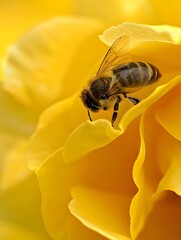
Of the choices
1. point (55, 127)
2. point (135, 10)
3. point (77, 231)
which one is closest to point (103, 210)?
point (77, 231)

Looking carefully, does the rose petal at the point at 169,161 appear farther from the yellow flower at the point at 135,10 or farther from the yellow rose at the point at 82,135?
the yellow flower at the point at 135,10

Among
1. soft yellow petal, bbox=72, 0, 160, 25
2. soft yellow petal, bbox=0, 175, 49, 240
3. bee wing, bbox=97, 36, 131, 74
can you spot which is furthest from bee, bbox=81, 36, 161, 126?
soft yellow petal, bbox=0, 175, 49, 240

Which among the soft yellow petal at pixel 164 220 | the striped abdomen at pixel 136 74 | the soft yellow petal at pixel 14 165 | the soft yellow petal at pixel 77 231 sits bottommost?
the soft yellow petal at pixel 164 220

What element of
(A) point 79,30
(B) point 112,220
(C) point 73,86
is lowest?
(B) point 112,220

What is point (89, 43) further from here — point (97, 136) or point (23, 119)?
point (97, 136)

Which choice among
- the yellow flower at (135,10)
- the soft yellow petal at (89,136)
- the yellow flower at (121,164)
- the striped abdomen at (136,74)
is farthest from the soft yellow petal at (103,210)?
the yellow flower at (135,10)

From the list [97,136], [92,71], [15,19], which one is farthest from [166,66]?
[15,19]
